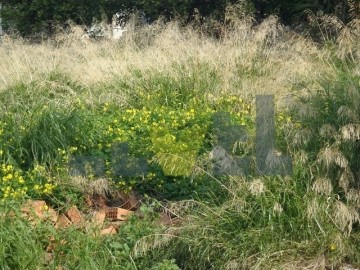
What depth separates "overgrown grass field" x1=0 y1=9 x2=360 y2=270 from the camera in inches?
213

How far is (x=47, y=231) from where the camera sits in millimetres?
5586

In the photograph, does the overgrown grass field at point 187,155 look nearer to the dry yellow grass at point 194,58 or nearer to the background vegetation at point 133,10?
the dry yellow grass at point 194,58

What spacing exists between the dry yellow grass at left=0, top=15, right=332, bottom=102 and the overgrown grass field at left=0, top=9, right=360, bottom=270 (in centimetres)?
4

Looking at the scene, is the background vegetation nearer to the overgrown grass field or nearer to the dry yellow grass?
the dry yellow grass

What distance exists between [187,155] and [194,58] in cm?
299

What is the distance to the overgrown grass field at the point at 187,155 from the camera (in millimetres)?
5422

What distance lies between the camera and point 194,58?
9.30m

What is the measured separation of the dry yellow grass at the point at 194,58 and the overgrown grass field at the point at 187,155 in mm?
37

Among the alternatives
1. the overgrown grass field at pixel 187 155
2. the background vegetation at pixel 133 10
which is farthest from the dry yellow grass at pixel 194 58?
the background vegetation at pixel 133 10

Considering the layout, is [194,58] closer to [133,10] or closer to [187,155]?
[187,155]

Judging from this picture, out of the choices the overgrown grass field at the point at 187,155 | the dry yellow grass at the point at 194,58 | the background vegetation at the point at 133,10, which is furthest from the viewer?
the background vegetation at the point at 133,10

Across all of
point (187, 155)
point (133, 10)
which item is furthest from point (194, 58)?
point (133, 10)

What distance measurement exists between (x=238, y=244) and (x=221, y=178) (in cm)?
71

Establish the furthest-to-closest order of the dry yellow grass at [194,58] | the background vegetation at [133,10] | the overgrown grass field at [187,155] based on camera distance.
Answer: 1. the background vegetation at [133,10]
2. the dry yellow grass at [194,58]
3. the overgrown grass field at [187,155]
